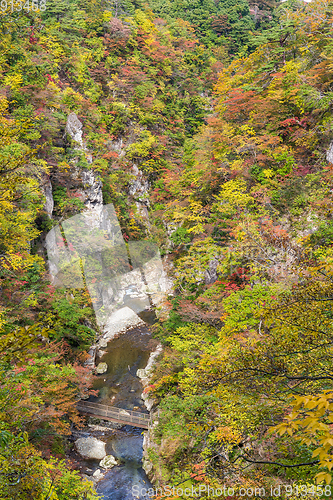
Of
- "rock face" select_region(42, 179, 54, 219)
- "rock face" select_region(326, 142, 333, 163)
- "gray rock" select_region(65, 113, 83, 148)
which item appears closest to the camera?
"rock face" select_region(326, 142, 333, 163)

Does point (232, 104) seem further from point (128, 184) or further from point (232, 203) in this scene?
point (128, 184)

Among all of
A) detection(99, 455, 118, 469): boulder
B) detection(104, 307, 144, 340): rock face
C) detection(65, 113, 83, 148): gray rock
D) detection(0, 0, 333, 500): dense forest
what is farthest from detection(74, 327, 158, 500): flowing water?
detection(65, 113, 83, 148): gray rock

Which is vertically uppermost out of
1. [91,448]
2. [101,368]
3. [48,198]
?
[48,198]

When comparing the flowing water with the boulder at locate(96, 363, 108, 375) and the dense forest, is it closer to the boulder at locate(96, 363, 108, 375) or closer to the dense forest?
the boulder at locate(96, 363, 108, 375)

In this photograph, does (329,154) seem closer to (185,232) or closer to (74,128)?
(185,232)

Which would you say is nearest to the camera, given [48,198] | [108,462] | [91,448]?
[108,462]

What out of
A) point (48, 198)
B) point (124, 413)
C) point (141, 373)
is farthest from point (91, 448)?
point (48, 198)

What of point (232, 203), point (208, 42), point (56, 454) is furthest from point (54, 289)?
point (208, 42)

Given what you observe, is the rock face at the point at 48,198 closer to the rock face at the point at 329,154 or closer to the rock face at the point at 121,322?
the rock face at the point at 121,322
